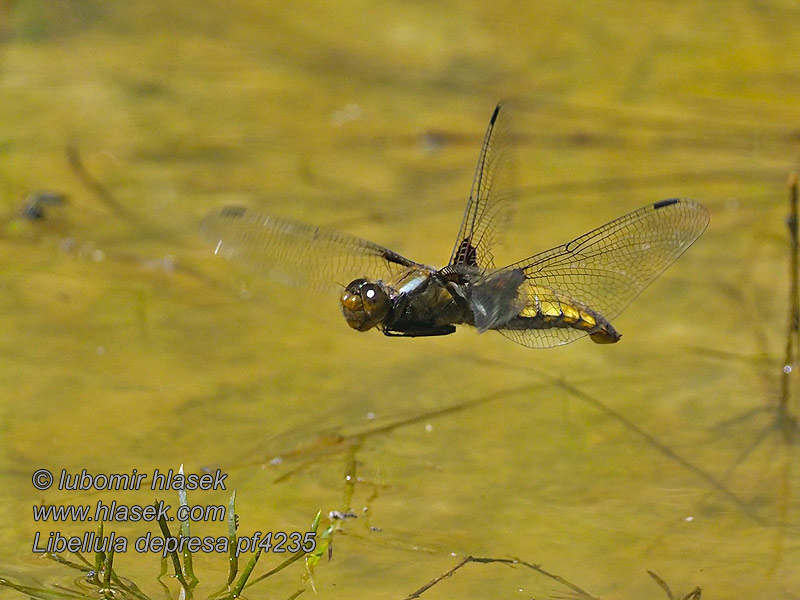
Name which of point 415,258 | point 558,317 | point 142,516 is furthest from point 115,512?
point 415,258

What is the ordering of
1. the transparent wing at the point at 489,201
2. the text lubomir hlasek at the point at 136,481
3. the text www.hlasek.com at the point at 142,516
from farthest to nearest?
the transparent wing at the point at 489,201 → the text lubomir hlasek at the point at 136,481 → the text www.hlasek.com at the point at 142,516

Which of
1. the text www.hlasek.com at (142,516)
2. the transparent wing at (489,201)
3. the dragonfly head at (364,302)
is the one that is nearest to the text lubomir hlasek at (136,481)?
the text www.hlasek.com at (142,516)

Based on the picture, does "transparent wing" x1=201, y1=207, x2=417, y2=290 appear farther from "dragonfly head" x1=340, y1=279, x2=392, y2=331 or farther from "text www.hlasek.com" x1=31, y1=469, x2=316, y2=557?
"text www.hlasek.com" x1=31, y1=469, x2=316, y2=557

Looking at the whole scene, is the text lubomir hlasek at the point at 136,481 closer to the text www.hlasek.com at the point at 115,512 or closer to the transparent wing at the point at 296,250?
the text www.hlasek.com at the point at 115,512

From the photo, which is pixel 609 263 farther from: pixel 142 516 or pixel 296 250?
pixel 142 516

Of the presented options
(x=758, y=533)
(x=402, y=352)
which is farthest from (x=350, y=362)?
(x=758, y=533)

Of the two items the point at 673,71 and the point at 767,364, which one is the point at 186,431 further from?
the point at 673,71

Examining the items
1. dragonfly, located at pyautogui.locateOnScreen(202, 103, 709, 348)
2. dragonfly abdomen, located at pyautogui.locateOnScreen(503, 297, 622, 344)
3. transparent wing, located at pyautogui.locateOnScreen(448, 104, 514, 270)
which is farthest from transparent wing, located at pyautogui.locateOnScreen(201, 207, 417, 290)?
dragonfly abdomen, located at pyautogui.locateOnScreen(503, 297, 622, 344)
